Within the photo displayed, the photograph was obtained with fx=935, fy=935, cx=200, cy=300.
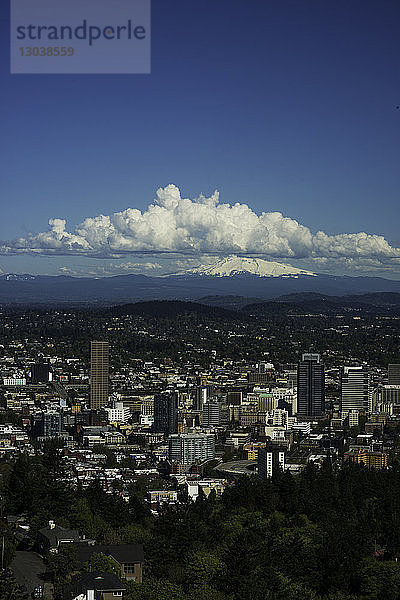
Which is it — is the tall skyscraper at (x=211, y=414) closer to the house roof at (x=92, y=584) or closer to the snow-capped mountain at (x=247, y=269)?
the house roof at (x=92, y=584)

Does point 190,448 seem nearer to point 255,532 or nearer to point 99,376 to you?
point 99,376

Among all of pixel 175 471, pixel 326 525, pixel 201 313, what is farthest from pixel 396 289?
pixel 326 525

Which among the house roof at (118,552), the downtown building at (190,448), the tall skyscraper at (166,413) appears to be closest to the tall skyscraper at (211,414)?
the tall skyscraper at (166,413)

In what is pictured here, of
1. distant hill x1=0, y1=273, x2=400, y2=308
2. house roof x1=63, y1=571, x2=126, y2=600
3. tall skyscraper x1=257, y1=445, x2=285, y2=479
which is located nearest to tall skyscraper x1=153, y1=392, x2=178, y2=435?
tall skyscraper x1=257, y1=445, x2=285, y2=479

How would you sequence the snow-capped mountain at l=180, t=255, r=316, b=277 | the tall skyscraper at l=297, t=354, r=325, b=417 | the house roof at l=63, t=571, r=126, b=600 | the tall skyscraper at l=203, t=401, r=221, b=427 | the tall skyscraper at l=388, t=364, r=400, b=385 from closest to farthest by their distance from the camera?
1. the house roof at l=63, t=571, r=126, b=600
2. the tall skyscraper at l=203, t=401, r=221, b=427
3. the tall skyscraper at l=297, t=354, r=325, b=417
4. the tall skyscraper at l=388, t=364, r=400, b=385
5. the snow-capped mountain at l=180, t=255, r=316, b=277

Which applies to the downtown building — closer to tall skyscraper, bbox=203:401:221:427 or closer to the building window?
tall skyscraper, bbox=203:401:221:427

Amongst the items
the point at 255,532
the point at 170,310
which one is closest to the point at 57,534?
the point at 255,532
